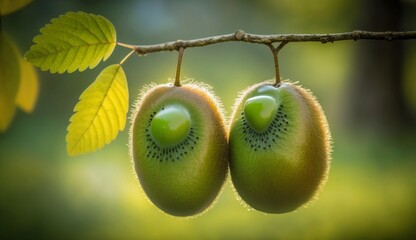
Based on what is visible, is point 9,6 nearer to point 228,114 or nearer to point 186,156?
point 186,156

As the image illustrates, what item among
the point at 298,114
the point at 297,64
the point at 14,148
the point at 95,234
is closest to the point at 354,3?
the point at 297,64

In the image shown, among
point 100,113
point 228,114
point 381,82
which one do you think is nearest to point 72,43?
point 100,113

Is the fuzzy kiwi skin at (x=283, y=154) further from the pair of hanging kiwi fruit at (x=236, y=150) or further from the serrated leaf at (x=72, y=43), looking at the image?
the serrated leaf at (x=72, y=43)

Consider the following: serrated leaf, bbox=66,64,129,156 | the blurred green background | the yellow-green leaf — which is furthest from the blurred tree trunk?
serrated leaf, bbox=66,64,129,156

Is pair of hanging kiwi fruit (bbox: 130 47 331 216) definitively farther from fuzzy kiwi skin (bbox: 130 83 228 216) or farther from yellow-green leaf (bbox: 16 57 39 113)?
yellow-green leaf (bbox: 16 57 39 113)

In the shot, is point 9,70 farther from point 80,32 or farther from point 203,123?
point 203,123

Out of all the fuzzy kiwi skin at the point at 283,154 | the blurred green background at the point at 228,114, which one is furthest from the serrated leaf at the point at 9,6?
the fuzzy kiwi skin at the point at 283,154
